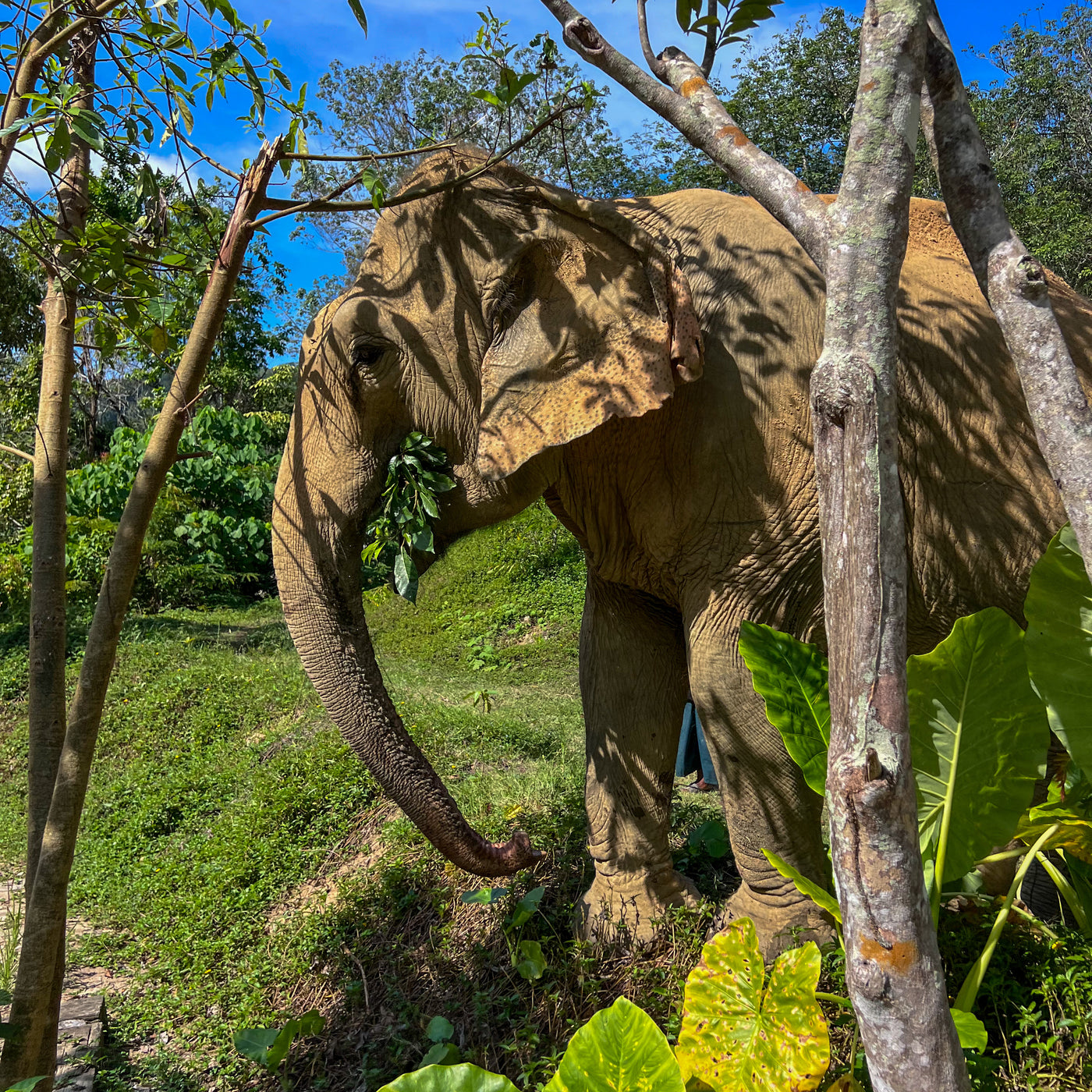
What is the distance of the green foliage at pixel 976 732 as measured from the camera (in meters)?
2.26

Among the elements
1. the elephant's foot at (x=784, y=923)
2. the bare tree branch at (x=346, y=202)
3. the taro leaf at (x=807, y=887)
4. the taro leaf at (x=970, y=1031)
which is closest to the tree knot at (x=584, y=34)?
the bare tree branch at (x=346, y=202)

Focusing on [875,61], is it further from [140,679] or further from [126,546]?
[140,679]

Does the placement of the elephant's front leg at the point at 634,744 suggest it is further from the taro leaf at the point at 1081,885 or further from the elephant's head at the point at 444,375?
the taro leaf at the point at 1081,885

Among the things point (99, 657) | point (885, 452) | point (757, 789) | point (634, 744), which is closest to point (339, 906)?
point (634, 744)

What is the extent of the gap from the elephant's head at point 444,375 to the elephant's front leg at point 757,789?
2.68 feet

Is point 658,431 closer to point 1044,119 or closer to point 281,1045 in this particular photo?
point 281,1045

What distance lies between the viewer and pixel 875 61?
1.61 meters

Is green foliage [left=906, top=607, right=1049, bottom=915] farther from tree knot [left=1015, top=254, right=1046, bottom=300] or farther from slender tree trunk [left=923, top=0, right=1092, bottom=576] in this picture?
tree knot [left=1015, top=254, right=1046, bottom=300]

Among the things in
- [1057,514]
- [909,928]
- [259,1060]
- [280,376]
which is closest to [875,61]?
[909,928]

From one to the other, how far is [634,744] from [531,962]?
92cm

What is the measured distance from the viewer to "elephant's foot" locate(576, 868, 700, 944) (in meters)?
3.68

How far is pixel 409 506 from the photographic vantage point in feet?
10.4

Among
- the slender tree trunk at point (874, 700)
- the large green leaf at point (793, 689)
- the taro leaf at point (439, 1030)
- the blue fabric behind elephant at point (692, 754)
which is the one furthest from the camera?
the blue fabric behind elephant at point (692, 754)

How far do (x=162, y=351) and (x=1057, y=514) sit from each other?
302 centimetres
